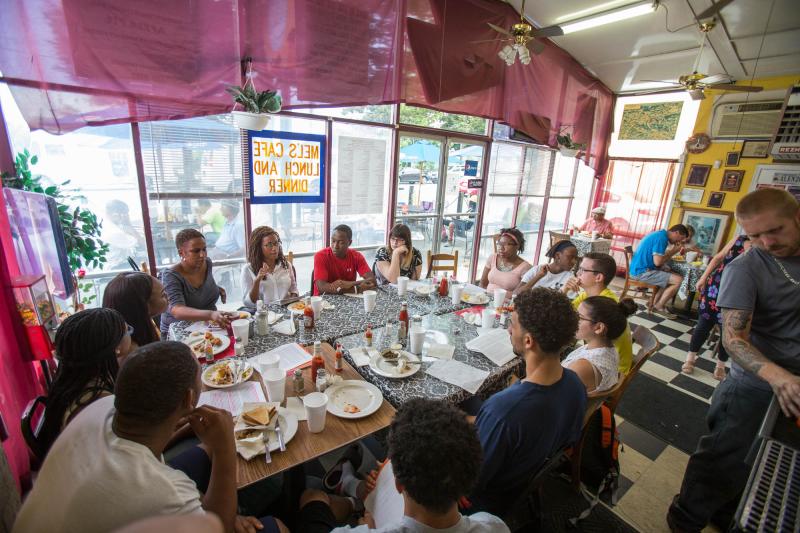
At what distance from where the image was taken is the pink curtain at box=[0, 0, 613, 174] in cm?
241

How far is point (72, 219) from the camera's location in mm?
2666

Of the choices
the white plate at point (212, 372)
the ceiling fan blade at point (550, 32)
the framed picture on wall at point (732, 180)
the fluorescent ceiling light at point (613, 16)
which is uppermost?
the fluorescent ceiling light at point (613, 16)

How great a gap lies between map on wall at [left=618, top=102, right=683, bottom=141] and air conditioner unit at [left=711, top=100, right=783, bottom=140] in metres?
0.64

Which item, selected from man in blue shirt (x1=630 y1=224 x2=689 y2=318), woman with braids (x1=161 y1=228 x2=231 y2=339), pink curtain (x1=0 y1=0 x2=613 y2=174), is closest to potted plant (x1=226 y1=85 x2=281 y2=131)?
pink curtain (x1=0 y1=0 x2=613 y2=174)

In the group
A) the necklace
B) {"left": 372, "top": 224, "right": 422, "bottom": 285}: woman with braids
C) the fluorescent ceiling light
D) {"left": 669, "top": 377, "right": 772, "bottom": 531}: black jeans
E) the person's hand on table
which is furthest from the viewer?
the fluorescent ceiling light

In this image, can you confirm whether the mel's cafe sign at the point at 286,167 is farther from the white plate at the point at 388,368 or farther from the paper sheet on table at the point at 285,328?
the white plate at the point at 388,368

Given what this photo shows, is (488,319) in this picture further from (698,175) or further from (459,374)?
(698,175)

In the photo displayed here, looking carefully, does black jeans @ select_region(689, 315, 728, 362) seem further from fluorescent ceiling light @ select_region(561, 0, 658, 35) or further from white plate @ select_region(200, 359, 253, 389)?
white plate @ select_region(200, 359, 253, 389)

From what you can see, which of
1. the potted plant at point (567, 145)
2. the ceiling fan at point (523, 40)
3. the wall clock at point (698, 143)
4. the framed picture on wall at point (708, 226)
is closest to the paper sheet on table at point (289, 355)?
the ceiling fan at point (523, 40)

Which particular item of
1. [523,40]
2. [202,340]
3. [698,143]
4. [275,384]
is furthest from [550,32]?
[698,143]

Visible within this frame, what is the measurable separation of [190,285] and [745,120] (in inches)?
324

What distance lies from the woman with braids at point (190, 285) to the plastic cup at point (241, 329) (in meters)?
0.31

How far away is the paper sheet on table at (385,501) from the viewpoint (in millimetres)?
1237

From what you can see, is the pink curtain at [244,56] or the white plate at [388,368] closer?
the white plate at [388,368]
